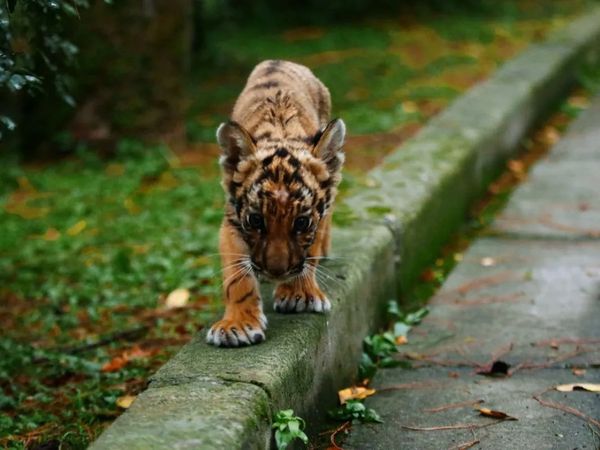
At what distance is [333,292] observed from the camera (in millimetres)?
4355

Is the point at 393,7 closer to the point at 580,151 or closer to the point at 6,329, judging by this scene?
the point at 580,151

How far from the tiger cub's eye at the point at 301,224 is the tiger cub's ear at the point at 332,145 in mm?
344

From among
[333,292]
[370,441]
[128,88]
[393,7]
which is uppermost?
[393,7]

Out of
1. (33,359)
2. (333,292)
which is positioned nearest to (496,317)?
(333,292)

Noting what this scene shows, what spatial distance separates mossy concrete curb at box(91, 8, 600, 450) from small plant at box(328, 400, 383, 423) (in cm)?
6

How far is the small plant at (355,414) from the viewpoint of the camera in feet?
13.3

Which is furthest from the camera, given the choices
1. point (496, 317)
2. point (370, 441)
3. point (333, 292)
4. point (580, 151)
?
point (580, 151)

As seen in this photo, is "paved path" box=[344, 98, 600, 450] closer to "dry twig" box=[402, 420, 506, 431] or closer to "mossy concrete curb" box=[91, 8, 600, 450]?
"dry twig" box=[402, 420, 506, 431]

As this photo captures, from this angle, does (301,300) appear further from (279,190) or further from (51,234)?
(51,234)

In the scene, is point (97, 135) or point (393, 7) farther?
point (393, 7)

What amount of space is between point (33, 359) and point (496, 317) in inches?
92.8

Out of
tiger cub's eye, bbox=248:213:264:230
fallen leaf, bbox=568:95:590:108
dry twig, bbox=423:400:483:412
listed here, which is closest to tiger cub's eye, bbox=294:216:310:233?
tiger cub's eye, bbox=248:213:264:230

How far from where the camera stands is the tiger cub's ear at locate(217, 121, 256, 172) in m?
3.91

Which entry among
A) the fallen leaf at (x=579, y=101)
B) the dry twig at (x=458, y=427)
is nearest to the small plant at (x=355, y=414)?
the dry twig at (x=458, y=427)
